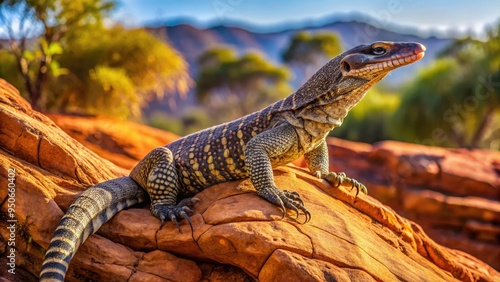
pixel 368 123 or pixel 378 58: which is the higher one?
pixel 378 58

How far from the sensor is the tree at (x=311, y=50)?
4678 centimetres

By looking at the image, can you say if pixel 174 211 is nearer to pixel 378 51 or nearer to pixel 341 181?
pixel 341 181

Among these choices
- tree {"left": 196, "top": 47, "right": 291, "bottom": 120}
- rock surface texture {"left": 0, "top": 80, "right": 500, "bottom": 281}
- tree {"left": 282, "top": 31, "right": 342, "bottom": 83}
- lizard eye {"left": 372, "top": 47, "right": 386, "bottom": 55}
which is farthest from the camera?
tree {"left": 282, "top": 31, "right": 342, "bottom": 83}

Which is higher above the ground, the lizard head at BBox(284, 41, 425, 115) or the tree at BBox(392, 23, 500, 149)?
the lizard head at BBox(284, 41, 425, 115)

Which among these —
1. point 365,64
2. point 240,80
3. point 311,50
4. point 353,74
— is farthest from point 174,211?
point 311,50

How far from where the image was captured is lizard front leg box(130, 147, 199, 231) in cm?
607

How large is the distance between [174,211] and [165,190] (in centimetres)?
54

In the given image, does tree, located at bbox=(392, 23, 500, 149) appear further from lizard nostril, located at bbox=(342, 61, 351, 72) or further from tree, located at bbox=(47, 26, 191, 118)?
lizard nostril, located at bbox=(342, 61, 351, 72)

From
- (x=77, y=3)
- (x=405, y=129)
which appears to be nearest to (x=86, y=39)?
(x=77, y=3)

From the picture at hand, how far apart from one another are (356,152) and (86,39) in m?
11.1

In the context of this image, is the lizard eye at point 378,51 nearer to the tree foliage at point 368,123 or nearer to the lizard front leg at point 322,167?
the lizard front leg at point 322,167

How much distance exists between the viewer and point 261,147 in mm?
6352

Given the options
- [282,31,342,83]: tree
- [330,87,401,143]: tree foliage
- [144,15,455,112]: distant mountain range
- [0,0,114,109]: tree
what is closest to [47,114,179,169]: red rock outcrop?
[0,0,114,109]: tree

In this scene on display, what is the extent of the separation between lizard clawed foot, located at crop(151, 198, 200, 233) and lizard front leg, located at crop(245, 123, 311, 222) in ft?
2.86
